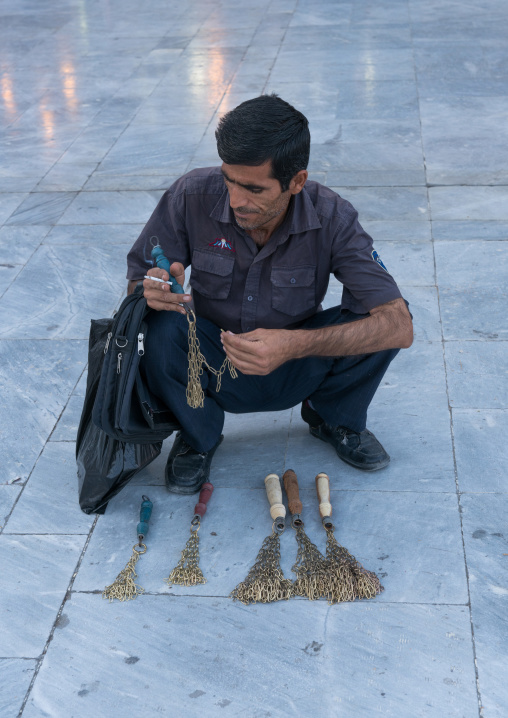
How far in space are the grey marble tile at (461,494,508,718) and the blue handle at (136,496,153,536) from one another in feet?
3.54

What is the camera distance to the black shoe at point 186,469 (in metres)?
3.01

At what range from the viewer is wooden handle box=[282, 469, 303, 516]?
9.34 ft

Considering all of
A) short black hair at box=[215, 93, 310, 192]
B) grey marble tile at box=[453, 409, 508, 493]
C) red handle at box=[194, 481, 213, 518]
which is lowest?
grey marble tile at box=[453, 409, 508, 493]

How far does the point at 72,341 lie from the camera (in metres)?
3.97

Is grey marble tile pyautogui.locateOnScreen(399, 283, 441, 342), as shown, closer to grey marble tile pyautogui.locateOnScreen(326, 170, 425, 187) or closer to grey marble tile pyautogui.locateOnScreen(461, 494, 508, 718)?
grey marble tile pyautogui.locateOnScreen(461, 494, 508, 718)

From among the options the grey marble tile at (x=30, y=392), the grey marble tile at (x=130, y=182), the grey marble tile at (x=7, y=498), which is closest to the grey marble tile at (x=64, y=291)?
the grey marble tile at (x=30, y=392)

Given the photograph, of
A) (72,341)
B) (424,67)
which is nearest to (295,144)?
(72,341)

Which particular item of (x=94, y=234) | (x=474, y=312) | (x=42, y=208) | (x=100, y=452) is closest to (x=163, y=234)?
(x=100, y=452)

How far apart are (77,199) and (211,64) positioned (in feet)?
10.6

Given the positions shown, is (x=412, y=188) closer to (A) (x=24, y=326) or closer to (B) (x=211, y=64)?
(A) (x=24, y=326)

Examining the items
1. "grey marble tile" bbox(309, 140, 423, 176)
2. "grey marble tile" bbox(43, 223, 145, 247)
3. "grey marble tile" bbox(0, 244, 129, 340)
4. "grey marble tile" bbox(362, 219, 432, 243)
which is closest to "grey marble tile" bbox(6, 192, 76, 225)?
"grey marble tile" bbox(43, 223, 145, 247)

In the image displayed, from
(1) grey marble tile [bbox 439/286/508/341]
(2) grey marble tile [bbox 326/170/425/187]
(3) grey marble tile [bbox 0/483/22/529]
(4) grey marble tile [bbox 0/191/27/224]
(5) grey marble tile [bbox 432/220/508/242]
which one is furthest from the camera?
(2) grey marble tile [bbox 326/170/425/187]

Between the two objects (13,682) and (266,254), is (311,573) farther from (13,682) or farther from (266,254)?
(266,254)

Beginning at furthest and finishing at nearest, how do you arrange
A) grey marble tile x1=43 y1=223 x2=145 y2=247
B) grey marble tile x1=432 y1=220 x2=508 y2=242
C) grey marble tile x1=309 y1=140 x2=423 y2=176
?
1. grey marble tile x1=309 y1=140 x2=423 y2=176
2. grey marble tile x1=43 y1=223 x2=145 y2=247
3. grey marble tile x1=432 y1=220 x2=508 y2=242
